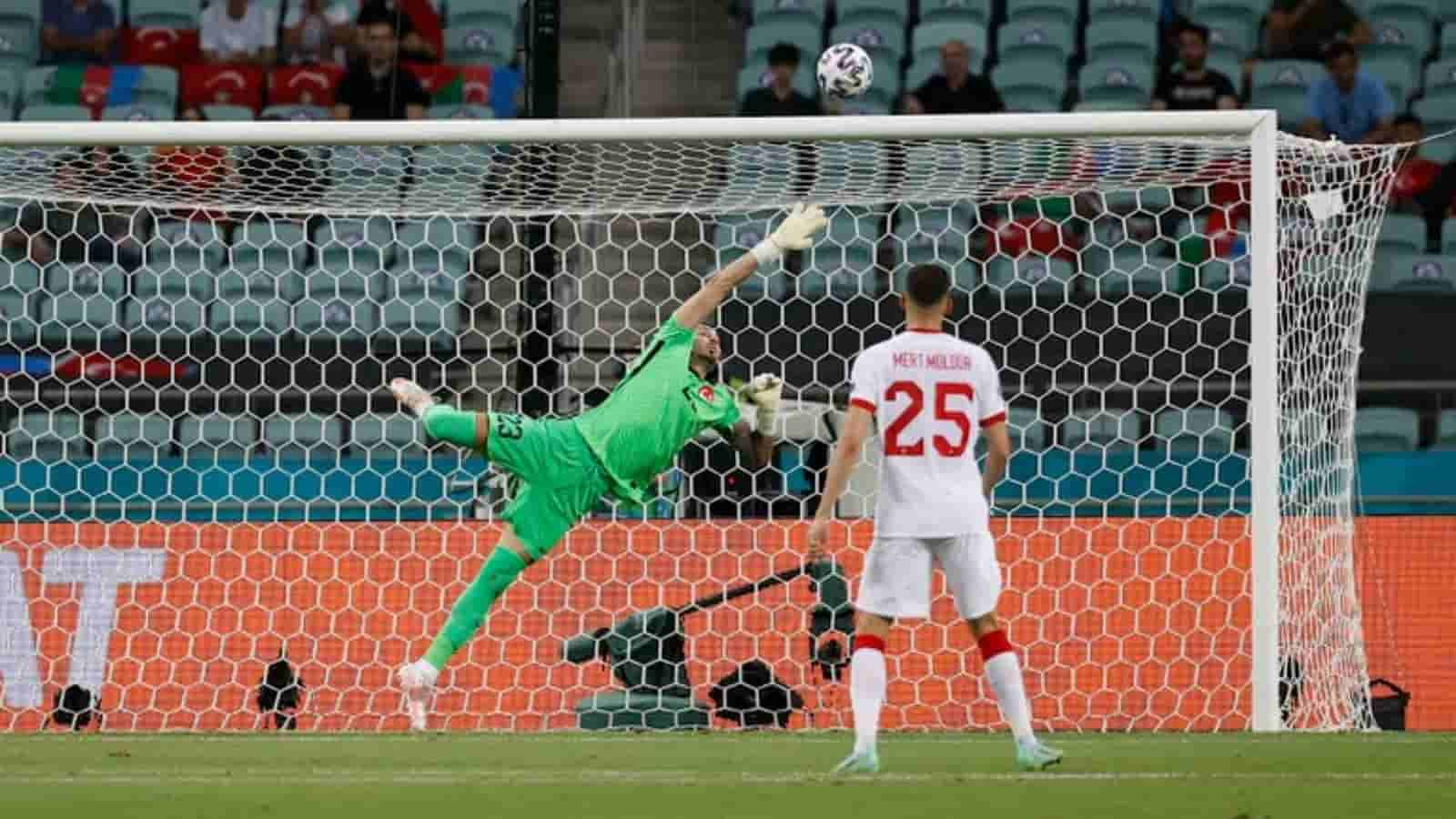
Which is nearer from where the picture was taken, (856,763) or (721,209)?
(856,763)

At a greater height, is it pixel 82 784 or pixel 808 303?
pixel 808 303

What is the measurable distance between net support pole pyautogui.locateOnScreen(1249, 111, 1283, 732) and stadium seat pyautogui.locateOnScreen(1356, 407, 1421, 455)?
4.68 metres

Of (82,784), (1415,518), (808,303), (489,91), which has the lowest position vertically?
(82,784)

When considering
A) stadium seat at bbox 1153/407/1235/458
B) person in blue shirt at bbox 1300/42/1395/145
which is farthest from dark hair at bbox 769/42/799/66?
stadium seat at bbox 1153/407/1235/458

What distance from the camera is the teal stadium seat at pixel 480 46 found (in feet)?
60.2

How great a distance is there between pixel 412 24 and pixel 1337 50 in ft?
21.7

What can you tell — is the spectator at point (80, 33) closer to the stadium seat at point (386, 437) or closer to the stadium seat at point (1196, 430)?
the stadium seat at point (386, 437)

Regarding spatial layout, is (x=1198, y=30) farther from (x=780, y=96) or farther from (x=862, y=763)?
(x=862, y=763)

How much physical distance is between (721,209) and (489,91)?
603cm

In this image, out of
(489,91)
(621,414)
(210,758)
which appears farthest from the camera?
(489,91)

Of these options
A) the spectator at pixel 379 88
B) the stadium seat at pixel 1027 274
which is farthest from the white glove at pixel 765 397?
the spectator at pixel 379 88

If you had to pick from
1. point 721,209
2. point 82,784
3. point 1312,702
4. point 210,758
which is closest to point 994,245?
point 721,209

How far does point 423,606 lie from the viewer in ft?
38.4

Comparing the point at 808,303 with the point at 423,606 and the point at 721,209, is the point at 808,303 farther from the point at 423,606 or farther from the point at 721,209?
the point at 423,606
